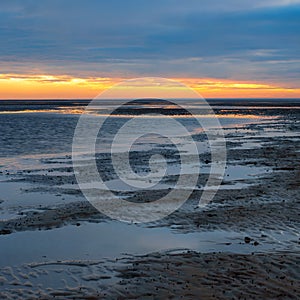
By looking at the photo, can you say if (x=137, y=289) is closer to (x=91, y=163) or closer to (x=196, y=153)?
(x=91, y=163)

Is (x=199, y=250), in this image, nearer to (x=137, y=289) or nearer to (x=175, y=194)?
(x=137, y=289)

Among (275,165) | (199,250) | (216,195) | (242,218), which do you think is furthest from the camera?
(275,165)

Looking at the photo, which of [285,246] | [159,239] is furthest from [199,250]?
[285,246]

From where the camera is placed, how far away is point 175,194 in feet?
56.1

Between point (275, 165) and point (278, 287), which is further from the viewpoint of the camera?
point (275, 165)

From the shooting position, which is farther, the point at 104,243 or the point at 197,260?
the point at 104,243

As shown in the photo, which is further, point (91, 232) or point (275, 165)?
point (275, 165)

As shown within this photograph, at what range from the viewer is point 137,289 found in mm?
8781

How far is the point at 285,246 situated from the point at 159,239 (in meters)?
3.25

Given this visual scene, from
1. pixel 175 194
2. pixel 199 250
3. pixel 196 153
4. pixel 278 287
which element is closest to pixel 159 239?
pixel 199 250

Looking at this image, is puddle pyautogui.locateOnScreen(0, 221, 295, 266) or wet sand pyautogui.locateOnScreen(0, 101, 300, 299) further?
puddle pyautogui.locateOnScreen(0, 221, 295, 266)

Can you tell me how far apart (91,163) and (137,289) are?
15.8 metres

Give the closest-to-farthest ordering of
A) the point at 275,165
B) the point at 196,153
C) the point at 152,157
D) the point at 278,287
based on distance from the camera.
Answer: the point at 278,287 < the point at 275,165 < the point at 152,157 < the point at 196,153

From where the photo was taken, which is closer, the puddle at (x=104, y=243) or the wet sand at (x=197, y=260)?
the wet sand at (x=197, y=260)
